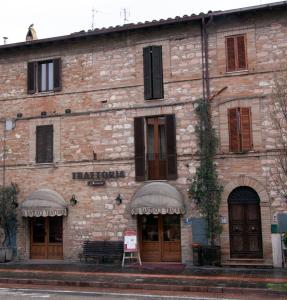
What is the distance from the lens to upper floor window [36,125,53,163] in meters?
19.3

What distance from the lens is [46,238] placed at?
62.9ft

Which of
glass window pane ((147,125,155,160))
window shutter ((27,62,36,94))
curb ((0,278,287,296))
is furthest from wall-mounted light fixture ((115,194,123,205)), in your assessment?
window shutter ((27,62,36,94))

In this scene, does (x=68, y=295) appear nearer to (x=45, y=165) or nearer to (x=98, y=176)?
(x=98, y=176)

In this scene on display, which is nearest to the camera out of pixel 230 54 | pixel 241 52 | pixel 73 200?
pixel 241 52

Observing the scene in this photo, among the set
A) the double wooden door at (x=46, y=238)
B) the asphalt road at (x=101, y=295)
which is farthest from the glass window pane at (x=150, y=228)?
the asphalt road at (x=101, y=295)

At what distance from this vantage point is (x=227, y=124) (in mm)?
17125

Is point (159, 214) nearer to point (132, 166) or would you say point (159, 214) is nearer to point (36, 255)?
point (132, 166)

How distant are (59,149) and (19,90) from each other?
10.8ft

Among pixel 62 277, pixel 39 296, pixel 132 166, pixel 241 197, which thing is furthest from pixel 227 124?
pixel 39 296

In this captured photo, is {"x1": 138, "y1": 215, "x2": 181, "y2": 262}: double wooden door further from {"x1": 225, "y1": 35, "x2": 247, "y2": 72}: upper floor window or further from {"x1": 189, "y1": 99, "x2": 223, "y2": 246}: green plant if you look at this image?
{"x1": 225, "y1": 35, "x2": 247, "y2": 72}: upper floor window

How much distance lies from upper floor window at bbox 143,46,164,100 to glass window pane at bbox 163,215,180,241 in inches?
185

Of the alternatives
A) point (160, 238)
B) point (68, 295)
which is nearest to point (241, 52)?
point (160, 238)

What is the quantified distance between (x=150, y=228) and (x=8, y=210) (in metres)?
5.83

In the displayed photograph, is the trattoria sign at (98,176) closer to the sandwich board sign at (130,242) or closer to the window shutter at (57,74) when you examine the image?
the sandwich board sign at (130,242)
